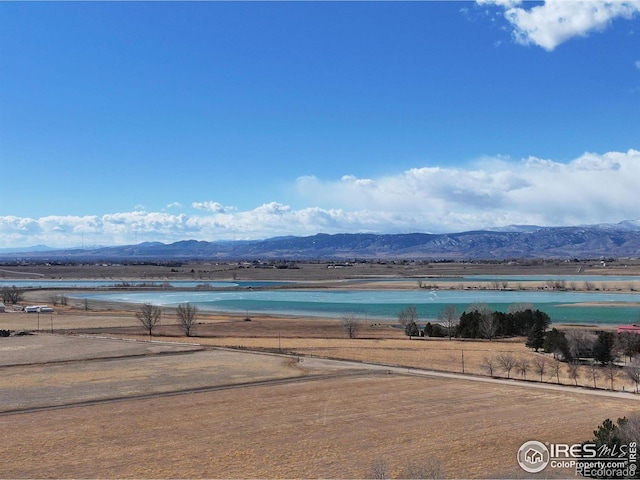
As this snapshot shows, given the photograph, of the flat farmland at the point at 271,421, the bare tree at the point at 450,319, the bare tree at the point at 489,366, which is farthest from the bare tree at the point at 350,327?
the flat farmland at the point at 271,421

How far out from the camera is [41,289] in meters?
145

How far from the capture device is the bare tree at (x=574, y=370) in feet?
136

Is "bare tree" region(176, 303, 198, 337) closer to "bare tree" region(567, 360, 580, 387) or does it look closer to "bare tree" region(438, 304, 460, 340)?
"bare tree" region(438, 304, 460, 340)

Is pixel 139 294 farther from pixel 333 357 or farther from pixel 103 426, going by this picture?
pixel 103 426

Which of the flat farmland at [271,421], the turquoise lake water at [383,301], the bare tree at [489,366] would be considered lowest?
the turquoise lake water at [383,301]

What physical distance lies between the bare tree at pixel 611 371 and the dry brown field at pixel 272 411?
2.28 feet

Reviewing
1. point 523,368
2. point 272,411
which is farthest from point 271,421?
point 523,368

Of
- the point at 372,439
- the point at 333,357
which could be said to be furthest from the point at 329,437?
the point at 333,357

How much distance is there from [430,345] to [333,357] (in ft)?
46.2

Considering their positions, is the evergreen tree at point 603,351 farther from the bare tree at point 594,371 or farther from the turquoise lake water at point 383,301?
the turquoise lake water at point 383,301

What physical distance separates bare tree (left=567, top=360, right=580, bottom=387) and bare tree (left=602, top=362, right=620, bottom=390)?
6.25 ft

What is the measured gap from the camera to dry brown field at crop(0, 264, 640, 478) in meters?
23.0

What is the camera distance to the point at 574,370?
4266cm

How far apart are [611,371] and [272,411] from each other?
25.4m
